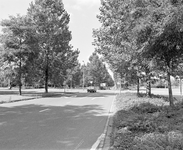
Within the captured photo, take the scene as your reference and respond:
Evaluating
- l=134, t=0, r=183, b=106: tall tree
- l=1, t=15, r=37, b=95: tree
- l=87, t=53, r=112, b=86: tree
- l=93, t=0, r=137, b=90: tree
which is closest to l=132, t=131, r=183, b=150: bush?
l=134, t=0, r=183, b=106: tall tree

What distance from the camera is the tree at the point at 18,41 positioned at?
2458 centimetres

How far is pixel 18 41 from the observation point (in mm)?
25359

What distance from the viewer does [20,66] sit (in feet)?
83.9

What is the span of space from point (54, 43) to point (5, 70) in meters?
9.02

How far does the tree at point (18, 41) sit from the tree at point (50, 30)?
3978mm

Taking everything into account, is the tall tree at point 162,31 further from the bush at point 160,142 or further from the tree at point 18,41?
the tree at point 18,41

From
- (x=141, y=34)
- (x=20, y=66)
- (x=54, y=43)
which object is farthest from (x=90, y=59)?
(x=141, y=34)

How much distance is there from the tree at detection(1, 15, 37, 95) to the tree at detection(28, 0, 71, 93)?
3.98 meters

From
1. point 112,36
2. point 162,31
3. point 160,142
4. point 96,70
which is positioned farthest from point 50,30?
point 96,70

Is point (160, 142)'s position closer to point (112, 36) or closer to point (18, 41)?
point (112, 36)

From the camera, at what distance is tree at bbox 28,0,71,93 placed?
30469 mm

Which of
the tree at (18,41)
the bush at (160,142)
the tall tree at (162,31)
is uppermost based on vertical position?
the tree at (18,41)

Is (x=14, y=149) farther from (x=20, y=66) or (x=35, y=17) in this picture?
(x=35, y=17)

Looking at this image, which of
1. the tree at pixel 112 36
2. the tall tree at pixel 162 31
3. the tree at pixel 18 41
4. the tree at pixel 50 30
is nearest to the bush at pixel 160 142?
the tall tree at pixel 162 31
